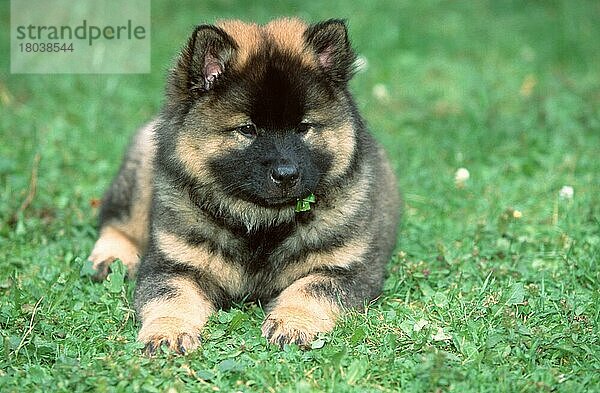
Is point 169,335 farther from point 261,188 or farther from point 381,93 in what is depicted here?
point 381,93

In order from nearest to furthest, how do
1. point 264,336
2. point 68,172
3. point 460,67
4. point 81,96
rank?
point 264,336 < point 68,172 < point 81,96 < point 460,67

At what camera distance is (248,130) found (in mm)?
4609

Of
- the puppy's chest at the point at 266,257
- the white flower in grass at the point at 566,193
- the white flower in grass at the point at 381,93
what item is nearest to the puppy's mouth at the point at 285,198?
the puppy's chest at the point at 266,257

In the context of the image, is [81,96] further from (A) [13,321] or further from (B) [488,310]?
(B) [488,310]

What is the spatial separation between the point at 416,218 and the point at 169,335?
2.54 meters

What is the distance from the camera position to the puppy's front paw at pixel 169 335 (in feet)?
14.2

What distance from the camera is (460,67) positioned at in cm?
939

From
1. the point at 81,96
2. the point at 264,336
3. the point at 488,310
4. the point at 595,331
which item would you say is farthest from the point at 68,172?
the point at 595,331

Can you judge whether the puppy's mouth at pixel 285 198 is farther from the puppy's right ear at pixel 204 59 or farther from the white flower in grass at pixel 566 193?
the white flower in grass at pixel 566 193

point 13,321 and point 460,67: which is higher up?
point 460,67

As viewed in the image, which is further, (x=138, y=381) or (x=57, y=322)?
(x=57, y=322)

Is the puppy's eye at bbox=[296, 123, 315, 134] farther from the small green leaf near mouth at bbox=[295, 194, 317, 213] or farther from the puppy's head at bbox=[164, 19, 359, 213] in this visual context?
the small green leaf near mouth at bbox=[295, 194, 317, 213]

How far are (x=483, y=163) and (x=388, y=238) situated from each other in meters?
2.08

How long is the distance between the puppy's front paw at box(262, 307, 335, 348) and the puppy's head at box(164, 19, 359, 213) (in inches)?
22.2
